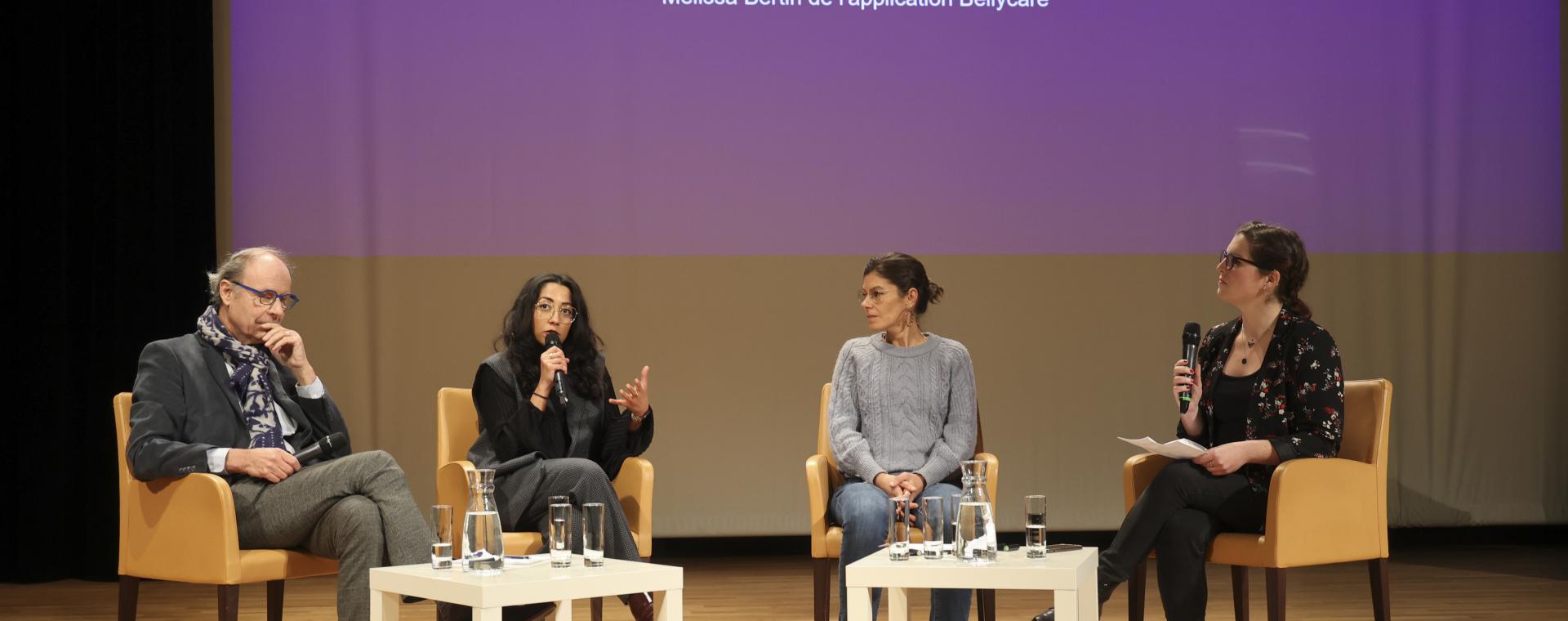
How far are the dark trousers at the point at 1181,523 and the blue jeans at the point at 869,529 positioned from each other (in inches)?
14.9

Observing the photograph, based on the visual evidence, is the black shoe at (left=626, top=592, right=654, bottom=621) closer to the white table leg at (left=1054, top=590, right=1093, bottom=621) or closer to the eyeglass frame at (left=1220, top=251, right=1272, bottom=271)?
the white table leg at (left=1054, top=590, right=1093, bottom=621)

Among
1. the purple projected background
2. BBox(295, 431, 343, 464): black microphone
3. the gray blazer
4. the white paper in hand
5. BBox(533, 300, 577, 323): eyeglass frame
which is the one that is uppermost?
the purple projected background

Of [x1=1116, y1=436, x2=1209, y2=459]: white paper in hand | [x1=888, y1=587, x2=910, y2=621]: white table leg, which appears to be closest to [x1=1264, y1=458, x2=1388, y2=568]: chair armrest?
[x1=1116, y1=436, x2=1209, y2=459]: white paper in hand

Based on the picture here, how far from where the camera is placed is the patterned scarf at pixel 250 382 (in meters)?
3.17

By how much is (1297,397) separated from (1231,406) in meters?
0.18

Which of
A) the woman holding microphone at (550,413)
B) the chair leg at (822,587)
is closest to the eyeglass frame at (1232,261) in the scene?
the chair leg at (822,587)

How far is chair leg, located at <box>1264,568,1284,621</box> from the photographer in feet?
10.3

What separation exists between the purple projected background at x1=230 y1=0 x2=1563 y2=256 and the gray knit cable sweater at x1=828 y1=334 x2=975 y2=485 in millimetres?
1595

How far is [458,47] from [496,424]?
84.2 inches

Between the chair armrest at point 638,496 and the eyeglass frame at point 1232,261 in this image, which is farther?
the chair armrest at point 638,496

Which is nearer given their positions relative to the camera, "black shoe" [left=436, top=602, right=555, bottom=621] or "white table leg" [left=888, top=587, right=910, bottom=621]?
"white table leg" [left=888, top=587, right=910, bottom=621]

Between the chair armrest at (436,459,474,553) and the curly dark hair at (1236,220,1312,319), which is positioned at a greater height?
the curly dark hair at (1236,220,1312,319)

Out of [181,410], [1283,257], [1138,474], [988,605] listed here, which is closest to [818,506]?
[988,605]

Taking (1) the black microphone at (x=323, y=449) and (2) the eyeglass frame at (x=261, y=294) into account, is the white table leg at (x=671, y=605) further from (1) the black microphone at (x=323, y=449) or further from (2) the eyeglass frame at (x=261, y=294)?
(2) the eyeglass frame at (x=261, y=294)
